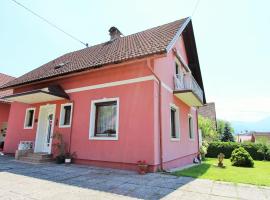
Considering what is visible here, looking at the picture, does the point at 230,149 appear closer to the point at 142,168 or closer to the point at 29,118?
the point at 142,168

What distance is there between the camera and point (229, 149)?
21.2 meters

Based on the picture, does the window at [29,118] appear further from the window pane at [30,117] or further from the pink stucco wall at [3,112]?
the pink stucco wall at [3,112]

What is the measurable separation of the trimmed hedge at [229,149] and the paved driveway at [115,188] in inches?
697

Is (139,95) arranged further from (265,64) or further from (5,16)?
(265,64)

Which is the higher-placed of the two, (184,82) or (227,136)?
(184,82)

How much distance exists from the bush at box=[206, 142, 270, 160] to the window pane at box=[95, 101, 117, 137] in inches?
676

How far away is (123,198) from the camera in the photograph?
411 centimetres

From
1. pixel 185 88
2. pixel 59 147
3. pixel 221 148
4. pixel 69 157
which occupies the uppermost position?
pixel 185 88

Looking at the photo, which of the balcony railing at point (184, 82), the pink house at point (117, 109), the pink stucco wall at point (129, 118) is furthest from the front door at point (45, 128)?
the balcony railing at point (184, 82)

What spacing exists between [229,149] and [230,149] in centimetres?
10

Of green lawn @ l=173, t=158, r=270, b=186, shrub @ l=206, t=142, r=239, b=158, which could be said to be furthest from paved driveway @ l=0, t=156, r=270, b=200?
shrub @ l=206, t=142, r=239, b=158

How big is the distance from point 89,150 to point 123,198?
4.75m

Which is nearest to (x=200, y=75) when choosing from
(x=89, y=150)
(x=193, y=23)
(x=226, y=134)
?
(x=193, y=23)

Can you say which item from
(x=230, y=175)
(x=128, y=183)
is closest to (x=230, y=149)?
(x=230, y=175)
